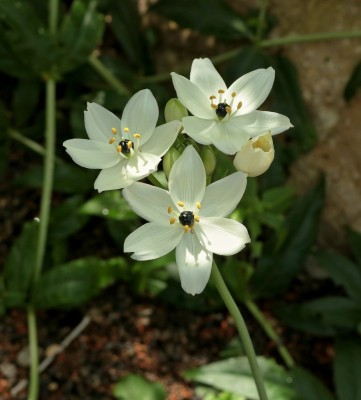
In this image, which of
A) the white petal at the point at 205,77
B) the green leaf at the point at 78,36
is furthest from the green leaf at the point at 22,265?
the white petal at the point at 205,77

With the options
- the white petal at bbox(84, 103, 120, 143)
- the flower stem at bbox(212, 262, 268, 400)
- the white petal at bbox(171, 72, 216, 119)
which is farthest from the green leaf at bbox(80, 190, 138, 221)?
the flower stem at bbox(212, 262, 268, 400)

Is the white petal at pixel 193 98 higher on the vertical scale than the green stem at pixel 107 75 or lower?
lower

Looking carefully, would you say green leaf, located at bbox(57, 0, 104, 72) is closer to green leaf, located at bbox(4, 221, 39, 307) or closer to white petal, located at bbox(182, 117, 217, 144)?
green leaf, located at bbox(4, 221, 39, 307)

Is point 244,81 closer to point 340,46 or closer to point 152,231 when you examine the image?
point 152,231

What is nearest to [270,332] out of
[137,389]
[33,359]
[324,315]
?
[324,315]

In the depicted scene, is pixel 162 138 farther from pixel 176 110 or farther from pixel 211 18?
pixel 211 18

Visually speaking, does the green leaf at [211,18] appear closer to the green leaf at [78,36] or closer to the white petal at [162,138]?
the green leaf at [78,36]

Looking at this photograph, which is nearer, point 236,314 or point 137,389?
point 236,314
